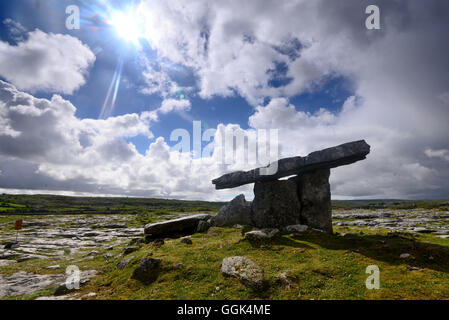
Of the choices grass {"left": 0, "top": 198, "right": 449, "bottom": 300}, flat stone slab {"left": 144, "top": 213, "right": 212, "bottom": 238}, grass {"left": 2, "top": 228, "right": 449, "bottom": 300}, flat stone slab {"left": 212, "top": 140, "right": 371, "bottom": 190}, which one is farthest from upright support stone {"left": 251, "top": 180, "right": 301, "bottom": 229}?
flat stone slab {"left": 144, "top": 213, "right": 212, "bottom": 238}

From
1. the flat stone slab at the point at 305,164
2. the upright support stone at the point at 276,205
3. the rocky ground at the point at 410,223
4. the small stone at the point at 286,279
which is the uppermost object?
the flat stone slab at the point at 305,164

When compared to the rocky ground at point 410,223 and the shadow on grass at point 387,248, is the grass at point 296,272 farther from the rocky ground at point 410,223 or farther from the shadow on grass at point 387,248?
the rocky ground at point 410,223

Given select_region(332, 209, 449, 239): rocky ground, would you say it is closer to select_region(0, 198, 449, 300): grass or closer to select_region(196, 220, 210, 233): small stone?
select_region(0, 198, 449, 300): grass

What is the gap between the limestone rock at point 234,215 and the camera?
1187 inches

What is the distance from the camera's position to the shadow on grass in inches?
568

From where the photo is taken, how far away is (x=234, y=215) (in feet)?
101

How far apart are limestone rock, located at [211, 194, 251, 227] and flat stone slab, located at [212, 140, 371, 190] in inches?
123

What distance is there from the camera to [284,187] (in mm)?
28891

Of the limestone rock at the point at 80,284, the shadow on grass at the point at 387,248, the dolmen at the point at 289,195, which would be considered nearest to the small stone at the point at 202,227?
the dolmen at the point at 289,195

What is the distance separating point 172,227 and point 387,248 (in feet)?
75.6

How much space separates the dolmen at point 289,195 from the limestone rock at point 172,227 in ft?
8.38

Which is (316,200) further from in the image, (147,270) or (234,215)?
(147,270)
